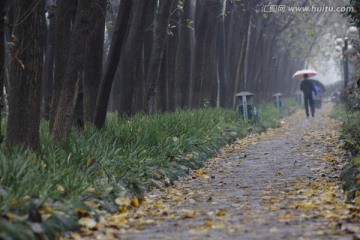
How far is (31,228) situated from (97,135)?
6.60 metres

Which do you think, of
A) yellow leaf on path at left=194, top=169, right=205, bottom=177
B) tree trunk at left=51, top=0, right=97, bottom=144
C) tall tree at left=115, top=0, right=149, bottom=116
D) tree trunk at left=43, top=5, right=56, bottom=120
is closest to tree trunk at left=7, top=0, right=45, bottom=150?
tree trunk at left=51, top=0, right=97, bottom=144

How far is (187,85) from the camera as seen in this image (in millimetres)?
24172

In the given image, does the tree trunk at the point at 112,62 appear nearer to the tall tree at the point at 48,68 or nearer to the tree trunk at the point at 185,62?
the tall tree at the point at 48,68

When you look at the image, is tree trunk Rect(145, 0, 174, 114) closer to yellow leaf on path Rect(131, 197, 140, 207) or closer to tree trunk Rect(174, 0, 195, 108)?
tree trunk Rect(174, 0, 195, 108)

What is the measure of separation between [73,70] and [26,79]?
2.37m

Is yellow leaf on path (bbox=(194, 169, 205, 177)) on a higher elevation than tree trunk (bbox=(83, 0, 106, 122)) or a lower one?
lower

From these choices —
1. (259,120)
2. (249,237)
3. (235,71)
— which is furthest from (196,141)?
(235,71)

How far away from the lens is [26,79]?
33.2 ft

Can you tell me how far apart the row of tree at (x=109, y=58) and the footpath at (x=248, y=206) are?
2127 mm

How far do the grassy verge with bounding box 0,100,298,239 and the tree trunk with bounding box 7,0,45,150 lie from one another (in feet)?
1.22

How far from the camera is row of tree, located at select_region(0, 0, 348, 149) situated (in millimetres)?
10156

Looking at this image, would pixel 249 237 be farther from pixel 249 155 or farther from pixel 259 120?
pixel 259 120

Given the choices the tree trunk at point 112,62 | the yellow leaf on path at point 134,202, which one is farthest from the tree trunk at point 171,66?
the yellow leaf on path at point 134,202

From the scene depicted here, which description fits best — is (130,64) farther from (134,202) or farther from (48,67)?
(134,202)
